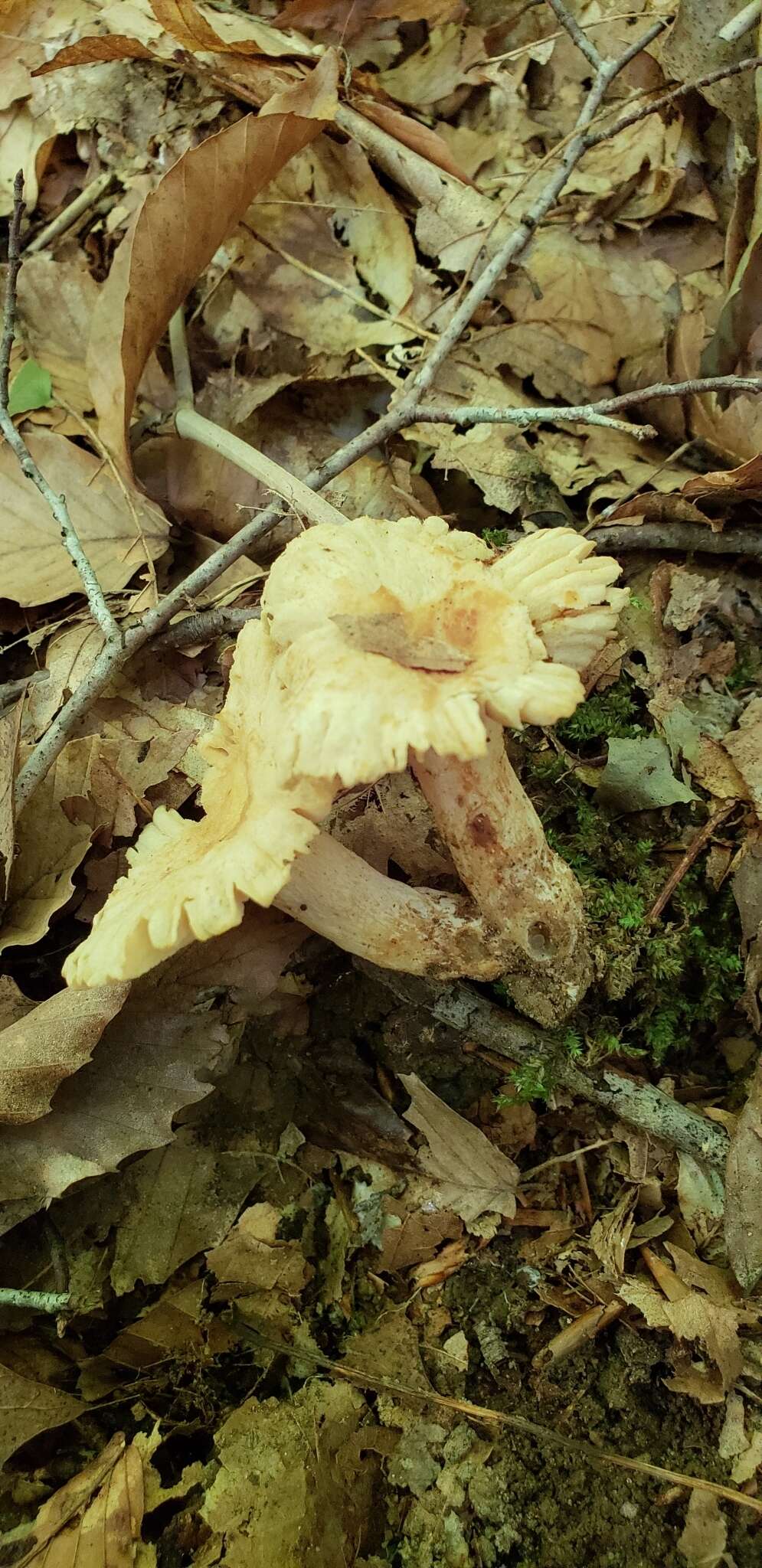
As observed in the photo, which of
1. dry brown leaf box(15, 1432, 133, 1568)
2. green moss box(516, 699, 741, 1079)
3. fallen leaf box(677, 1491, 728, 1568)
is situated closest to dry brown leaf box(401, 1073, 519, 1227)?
green moss box(516, 699, 741, 1079)

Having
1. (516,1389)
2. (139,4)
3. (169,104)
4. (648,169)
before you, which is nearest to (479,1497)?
(516,1389)

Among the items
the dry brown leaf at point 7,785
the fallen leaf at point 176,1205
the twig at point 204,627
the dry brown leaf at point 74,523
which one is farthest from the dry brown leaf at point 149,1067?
the dry brown leaf at point 74,523

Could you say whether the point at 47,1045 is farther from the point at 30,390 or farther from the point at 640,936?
the point at 30,390

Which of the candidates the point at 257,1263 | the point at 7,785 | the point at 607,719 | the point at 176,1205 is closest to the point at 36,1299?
the point at 176,1205

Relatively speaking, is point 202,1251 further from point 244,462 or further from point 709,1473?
point 244,462

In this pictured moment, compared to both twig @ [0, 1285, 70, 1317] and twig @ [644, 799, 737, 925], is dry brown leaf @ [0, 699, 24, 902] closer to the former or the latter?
twig @ [0, 1285, 70, 1317]

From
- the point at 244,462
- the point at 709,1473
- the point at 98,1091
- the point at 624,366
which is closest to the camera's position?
the point at 709,1473
